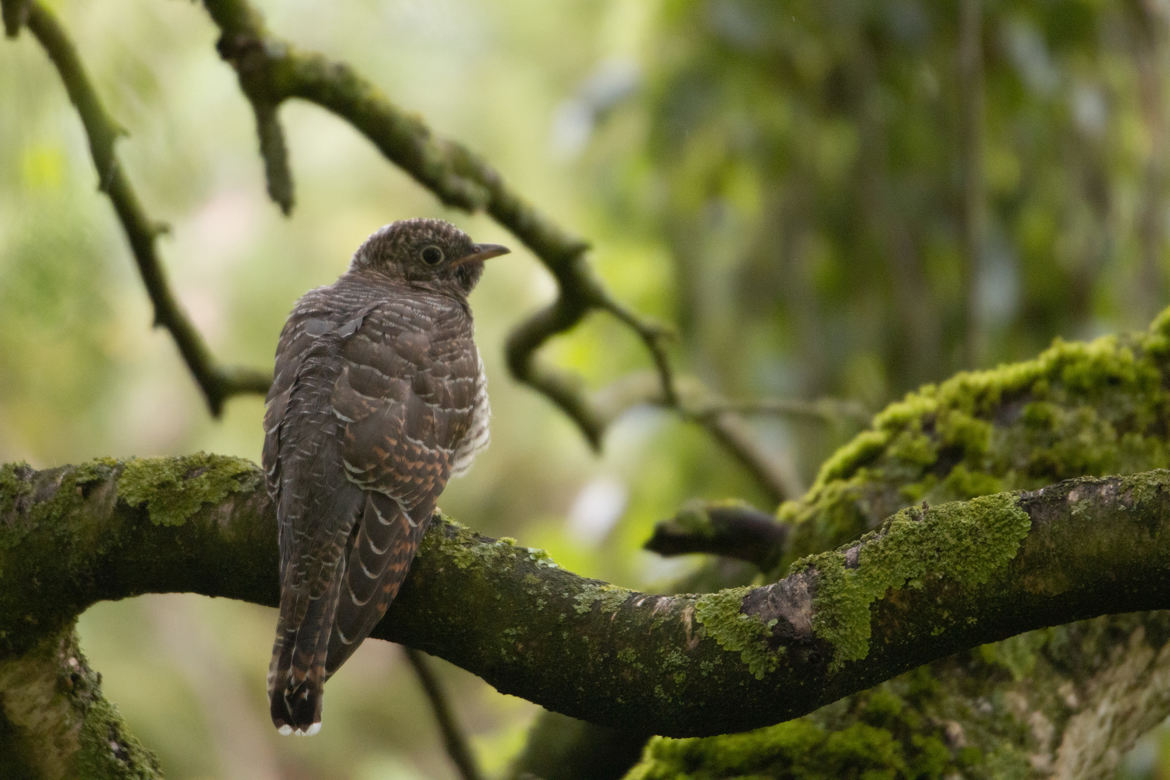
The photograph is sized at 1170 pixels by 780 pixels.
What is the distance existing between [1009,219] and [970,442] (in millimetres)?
2963

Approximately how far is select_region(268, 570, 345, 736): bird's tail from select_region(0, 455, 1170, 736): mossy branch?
0.11m

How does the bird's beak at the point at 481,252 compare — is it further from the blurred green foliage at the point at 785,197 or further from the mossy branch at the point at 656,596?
the mossy branch at the point at 656,596

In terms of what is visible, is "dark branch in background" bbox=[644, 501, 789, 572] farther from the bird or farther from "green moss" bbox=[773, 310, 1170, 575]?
the bird

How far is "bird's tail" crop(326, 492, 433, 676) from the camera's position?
2.37 m

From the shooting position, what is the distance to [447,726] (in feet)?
13.2

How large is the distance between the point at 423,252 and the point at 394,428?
1.37 meters

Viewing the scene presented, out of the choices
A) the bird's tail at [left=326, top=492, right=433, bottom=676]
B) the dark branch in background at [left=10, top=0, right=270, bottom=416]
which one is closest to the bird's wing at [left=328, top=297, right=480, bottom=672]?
the bird's tail at [left=326, top=492, right=433, bottom=676]

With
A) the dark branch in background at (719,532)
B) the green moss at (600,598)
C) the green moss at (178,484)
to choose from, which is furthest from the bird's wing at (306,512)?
the dark branch in background at (719,532)

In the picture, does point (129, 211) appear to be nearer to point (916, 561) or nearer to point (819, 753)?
point (819, 753)

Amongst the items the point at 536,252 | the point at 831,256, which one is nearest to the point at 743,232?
the point at 831,256

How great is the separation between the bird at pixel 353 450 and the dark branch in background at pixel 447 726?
919mm

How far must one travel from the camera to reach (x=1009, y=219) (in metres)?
5.46

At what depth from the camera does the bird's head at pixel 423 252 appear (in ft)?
13.6

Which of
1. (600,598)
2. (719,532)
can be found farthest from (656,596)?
(719,532)
